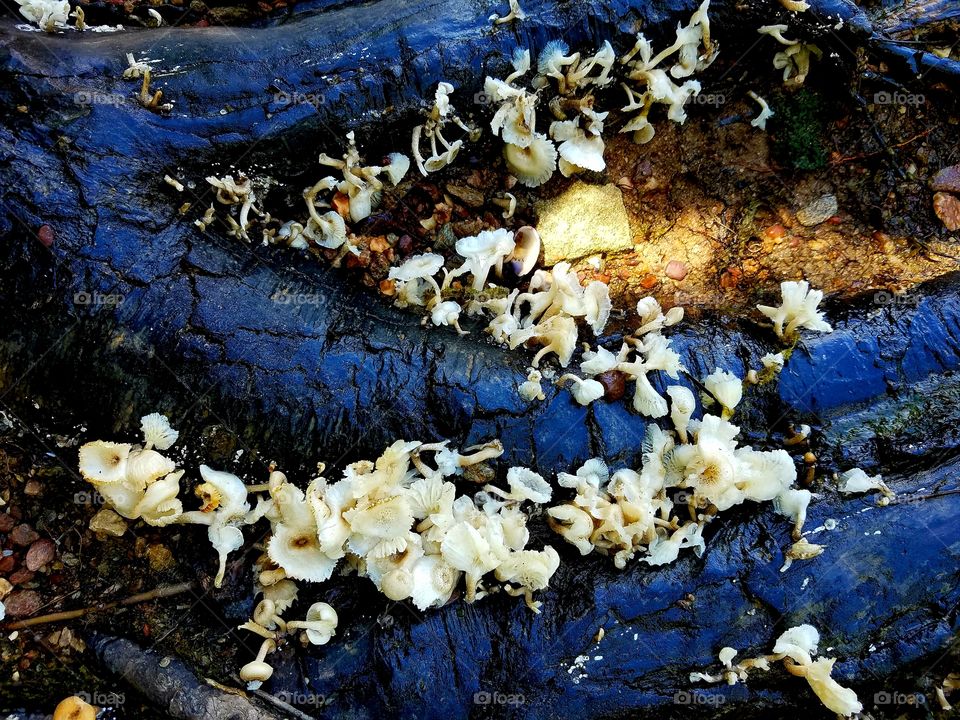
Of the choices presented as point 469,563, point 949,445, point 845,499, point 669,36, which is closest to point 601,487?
point 469,563

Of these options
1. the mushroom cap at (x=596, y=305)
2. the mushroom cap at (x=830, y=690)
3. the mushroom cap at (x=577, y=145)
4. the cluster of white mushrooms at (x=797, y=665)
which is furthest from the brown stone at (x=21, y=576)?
the mushroom cap at (x=830, y=690)

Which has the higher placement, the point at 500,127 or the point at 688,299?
the point at 500,127

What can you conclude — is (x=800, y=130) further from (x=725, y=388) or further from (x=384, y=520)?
(x=384, y=520)

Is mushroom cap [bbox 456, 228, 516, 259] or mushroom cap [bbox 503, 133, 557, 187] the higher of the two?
mushroom cap [bbox 503, 133, 557, 187]

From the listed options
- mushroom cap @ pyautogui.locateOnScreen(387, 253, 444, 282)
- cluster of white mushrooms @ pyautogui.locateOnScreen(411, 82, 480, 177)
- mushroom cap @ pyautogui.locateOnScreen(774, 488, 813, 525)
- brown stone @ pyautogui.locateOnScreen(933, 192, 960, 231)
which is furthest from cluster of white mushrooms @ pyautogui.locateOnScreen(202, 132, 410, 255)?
brown stone @ pyautogui.locateOnScreen(933, 192, 960, 231)

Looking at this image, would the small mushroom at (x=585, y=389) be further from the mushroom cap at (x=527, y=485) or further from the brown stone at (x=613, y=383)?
the mushroom cap at (x=527, y=485)

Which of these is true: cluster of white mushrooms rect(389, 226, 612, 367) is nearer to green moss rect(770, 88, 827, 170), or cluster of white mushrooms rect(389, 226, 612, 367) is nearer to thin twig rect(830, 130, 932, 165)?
green moss rect(770, 88, 827, 170)

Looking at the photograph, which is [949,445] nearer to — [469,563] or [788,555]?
[788,555]
